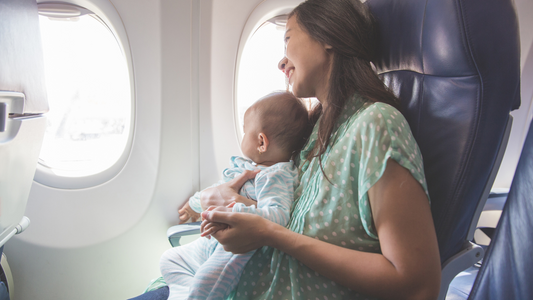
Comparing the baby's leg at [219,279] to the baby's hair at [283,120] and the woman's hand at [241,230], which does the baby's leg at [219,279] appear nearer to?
the woman's hand at [241,230]

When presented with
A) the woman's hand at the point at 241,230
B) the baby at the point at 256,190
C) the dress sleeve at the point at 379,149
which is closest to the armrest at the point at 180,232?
the baby at the point at 256,190

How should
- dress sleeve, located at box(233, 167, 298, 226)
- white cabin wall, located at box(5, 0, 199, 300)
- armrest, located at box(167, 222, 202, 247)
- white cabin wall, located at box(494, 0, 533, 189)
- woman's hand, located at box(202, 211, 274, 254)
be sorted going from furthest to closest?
white cabin wall, located at box(494, 0, 533, 189), white cabin wall, located at box(5, 0, 199, 300), armrest, located at box(167, 222, 202, 247), dress sleeve, located at box(233, 167, 298, 226), woman's hand, located at box(202, 211, 274, 254)

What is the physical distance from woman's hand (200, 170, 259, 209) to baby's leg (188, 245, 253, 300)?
29 cm

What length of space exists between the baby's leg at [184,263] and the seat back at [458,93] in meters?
0.82

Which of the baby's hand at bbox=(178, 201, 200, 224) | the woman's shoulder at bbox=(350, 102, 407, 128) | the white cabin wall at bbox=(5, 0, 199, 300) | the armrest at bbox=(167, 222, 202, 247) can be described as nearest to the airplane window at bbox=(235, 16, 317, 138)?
the white cabin wall at bbox=(5, 0, 199, 300)

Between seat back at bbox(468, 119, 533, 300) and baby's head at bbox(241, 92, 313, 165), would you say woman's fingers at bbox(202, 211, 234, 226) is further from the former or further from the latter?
seat back at bbox(468, 119, 533, 300)

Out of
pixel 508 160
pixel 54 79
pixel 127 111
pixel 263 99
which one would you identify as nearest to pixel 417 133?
pixel 263 99

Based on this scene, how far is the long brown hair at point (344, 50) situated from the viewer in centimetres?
102

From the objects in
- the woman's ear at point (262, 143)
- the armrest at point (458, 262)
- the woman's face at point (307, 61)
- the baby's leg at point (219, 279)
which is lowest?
the baby's leg at point (219, 279)

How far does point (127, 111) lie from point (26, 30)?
3.27ft

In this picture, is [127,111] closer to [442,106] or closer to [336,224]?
[336,224]

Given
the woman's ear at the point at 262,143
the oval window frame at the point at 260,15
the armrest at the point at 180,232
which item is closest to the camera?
the woman's ear at the point at 262,143

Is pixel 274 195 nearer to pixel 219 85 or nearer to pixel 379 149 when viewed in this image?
pixel 379 149

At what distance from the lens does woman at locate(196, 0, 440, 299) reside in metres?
0.75
